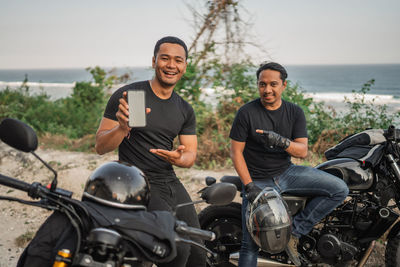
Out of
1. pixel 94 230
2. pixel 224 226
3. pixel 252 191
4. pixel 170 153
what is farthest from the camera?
pixel 224 226

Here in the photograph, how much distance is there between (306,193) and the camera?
3430mm

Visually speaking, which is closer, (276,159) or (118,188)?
(118,188)

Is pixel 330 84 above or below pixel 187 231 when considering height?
above

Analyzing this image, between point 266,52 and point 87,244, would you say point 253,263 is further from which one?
point 266,52

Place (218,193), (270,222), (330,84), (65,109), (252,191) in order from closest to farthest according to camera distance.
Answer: (218,193), (270,222), (252,191), (65,109), (330,84)

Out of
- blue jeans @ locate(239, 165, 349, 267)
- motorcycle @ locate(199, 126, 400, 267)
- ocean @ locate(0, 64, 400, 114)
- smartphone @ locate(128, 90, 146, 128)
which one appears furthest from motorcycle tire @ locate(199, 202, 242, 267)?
ocean @ locate(0, 64, 400, 114)

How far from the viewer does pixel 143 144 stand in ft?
9.69

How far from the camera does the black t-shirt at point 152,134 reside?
295 cm

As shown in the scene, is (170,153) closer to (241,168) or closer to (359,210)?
(241,168)

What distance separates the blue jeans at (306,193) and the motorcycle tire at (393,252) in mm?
610

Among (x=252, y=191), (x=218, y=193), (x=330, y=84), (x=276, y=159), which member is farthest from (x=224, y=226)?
(x=330, y=84)

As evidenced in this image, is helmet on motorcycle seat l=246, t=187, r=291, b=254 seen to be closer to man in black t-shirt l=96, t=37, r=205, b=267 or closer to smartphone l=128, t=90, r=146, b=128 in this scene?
man in black t-shirt l=96, t=37, r=205, b=267

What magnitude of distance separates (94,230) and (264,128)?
2.35 m

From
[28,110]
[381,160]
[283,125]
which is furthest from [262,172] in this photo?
[28,110]
